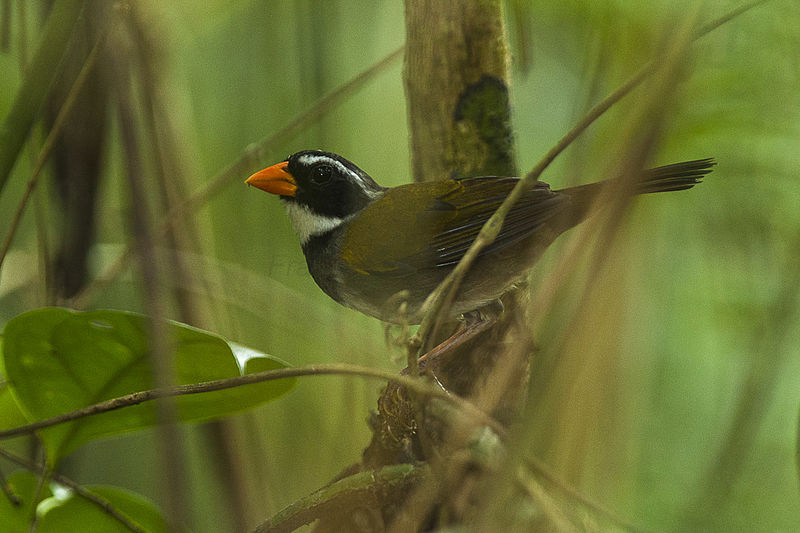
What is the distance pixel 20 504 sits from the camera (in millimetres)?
1357

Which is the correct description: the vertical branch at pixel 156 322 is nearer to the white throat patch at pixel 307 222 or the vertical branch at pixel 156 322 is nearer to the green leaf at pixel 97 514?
the green leaf at pixel 97 514

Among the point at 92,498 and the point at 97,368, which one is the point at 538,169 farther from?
the point at 92,498

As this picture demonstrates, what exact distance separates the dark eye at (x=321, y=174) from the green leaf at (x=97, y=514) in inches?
36.7

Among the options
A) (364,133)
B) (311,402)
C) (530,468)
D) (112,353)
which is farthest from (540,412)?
(364,133)

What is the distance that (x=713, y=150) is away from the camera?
85.8 inches

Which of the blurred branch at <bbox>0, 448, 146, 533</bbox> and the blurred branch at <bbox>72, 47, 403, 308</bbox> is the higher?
the blurred branch at <bbox>72, 47, 403, 308</bbox>

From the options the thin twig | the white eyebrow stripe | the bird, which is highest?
the white eyebrow stripe

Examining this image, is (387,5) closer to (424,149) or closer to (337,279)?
(424,149)

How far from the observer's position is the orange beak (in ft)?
6.14

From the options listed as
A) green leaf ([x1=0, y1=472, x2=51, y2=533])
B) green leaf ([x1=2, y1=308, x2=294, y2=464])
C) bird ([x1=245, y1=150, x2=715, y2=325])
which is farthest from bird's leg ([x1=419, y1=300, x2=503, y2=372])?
green leaf ([x1=0, y1=472, x2=51, y2=533])

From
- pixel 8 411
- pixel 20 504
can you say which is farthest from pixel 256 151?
pixel 20 504

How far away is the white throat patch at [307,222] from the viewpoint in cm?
207

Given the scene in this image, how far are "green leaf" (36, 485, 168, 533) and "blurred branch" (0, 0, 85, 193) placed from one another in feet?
1.79

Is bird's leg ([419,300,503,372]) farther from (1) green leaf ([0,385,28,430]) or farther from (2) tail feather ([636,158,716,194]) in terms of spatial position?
(1) green leaf ([0,385,28,430])
